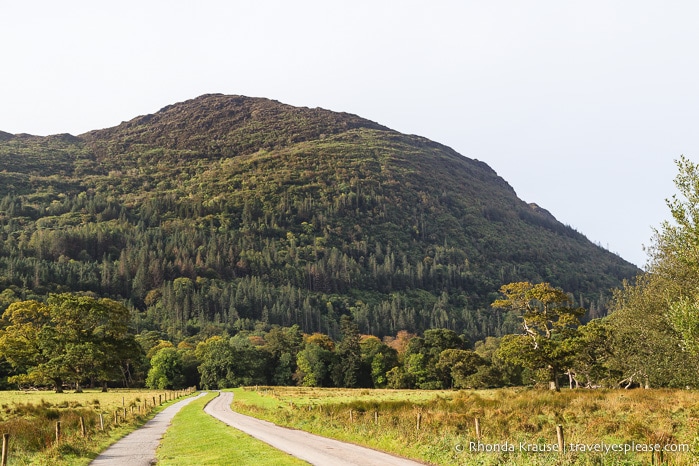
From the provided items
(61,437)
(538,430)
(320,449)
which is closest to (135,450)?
(61,437)

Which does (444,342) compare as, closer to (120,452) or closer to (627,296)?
(627,296)

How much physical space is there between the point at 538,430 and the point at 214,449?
1640cm

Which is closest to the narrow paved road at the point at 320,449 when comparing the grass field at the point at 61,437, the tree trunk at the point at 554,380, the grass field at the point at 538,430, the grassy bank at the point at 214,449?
the grassy bank at the point at 214,449

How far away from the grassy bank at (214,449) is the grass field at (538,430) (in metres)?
5.30

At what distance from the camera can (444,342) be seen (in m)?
123

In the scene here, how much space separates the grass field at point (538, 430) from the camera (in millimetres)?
19266

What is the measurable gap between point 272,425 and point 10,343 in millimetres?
71133

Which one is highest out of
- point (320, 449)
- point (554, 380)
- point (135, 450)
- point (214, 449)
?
point (320, 449)

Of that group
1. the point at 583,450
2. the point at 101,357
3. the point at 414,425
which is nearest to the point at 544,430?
the point at 414,425

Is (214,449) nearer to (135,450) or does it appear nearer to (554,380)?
(135,450)

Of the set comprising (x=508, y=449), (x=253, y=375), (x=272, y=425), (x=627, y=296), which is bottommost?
(x=253, y=375)

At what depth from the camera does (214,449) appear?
2702cm

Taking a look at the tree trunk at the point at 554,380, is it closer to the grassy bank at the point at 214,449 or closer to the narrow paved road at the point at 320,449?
the narrow paved road at the point at 320,449

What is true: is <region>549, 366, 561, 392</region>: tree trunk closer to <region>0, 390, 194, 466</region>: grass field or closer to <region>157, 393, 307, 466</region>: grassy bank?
<region>157, 393, 307, 466</region>: grassy bank
